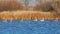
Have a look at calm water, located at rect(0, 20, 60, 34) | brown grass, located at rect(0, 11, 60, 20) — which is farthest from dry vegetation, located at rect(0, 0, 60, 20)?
calm water, located at rect(0, 20, 60, 34)

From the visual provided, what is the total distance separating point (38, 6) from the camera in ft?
11.0

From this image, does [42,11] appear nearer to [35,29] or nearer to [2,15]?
[35,29]

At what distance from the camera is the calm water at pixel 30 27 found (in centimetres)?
288

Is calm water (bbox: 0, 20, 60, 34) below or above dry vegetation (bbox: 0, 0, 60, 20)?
below

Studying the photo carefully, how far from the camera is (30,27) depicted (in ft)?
10.1

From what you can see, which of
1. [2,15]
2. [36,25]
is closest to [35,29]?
[36,25]

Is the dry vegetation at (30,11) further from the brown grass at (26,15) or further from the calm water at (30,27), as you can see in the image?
the calm water at (30,27)

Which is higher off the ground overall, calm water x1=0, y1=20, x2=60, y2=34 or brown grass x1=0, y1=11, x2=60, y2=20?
brown grass x1=0, y1=11, x2=60, y2=20

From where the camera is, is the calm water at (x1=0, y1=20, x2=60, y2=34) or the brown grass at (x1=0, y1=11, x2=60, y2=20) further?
the brown grass at (x1=0, y1=11, x2=60, y2=20)

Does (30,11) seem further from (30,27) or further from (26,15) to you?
(30,27)

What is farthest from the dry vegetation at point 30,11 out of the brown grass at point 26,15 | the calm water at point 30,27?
the calm water at point 30,27

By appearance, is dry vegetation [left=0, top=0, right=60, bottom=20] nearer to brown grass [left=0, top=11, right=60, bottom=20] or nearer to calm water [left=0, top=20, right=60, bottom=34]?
brown grass [left=0, top=11, right=60, bottom=20]

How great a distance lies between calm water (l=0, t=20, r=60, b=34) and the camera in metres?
2.88

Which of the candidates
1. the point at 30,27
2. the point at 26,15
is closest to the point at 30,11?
the point at 26,15
